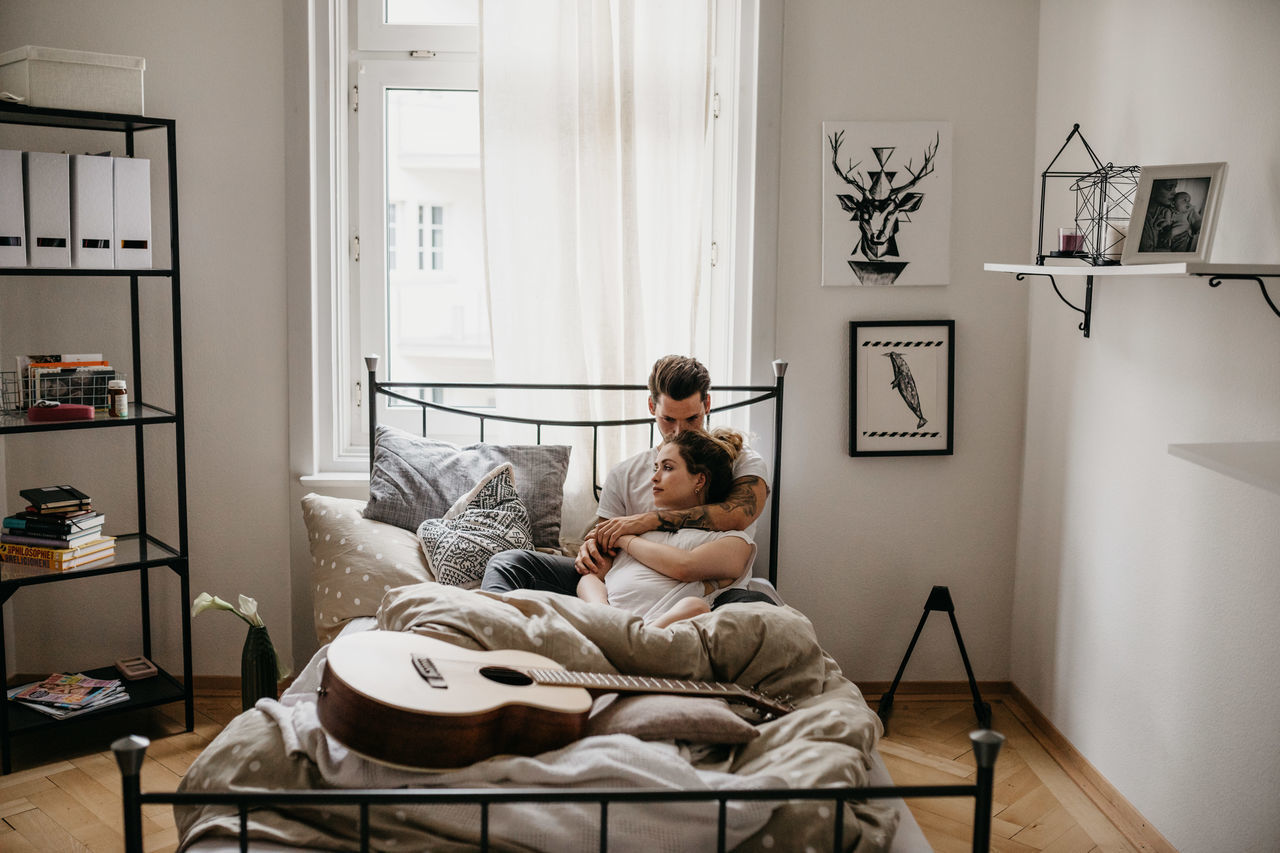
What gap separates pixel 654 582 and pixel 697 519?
20 centimetres

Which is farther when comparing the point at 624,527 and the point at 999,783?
the point at 999,783

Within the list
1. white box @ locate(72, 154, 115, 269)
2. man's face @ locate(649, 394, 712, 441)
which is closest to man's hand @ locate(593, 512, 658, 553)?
man's face @ locate(649, 394, 712, 441)

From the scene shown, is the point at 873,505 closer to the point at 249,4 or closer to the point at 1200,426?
the point at 1200,426

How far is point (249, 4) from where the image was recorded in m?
3.00

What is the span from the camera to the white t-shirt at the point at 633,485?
267cm

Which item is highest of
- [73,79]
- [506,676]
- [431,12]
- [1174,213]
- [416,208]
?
[431,12]

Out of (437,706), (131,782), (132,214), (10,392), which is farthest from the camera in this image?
(10,392)

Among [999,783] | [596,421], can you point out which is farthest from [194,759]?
[999,783]

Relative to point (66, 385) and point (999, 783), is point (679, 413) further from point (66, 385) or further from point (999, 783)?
point (66, 385)

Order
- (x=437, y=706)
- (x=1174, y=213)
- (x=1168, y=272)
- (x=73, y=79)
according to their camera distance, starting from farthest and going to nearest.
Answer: (x=73, y=79) → (x=1174, y=213) → (x=1168, y=272) → (x=437, y=706)

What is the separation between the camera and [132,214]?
2.79 m

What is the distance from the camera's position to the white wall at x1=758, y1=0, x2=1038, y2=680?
3.07 metres

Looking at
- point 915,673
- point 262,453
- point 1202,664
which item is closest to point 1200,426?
point 1202,664

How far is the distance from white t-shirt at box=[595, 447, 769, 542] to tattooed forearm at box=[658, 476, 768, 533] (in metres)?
0.16
